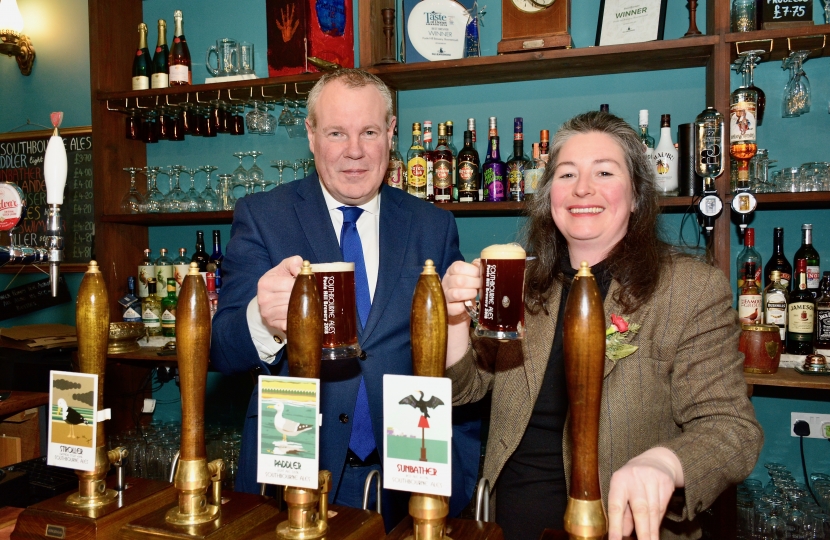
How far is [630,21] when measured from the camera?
2680 millimetres

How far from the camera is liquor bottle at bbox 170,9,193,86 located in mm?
3232

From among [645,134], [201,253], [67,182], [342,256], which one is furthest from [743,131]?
[67,182]

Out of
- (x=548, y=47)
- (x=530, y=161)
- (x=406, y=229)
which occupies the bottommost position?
(x=406, y=229)

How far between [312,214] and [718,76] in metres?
1.61

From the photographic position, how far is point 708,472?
3.45 ft

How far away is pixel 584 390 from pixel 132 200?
3.10 meters

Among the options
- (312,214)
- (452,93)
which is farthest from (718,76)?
(312,214)

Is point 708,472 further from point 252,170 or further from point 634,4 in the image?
point 252,170

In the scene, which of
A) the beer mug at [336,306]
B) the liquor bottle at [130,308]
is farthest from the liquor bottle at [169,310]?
the beer mug at [336,306]

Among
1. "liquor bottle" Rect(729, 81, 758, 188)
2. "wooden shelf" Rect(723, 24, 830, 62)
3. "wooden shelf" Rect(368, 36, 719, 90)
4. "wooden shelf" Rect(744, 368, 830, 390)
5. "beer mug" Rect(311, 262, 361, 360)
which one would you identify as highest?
"wooden shelf" Rect(368, 36, 719, 90)

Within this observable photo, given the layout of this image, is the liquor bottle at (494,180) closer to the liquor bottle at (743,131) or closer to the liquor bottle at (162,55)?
the liquor bottle at (743,131)

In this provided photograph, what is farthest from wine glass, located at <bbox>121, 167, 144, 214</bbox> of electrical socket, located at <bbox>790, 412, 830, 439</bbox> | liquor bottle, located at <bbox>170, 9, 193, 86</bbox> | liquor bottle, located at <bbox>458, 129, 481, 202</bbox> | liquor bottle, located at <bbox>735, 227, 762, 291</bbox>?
electrical socket, located at <bbox>790, 412, 830, 439</bbox>

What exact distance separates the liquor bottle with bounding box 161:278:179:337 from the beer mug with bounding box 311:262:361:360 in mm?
2470

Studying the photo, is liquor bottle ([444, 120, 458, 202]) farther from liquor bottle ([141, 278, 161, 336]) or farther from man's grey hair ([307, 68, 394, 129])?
liquor bottle ([141, 278, 161, 336])
